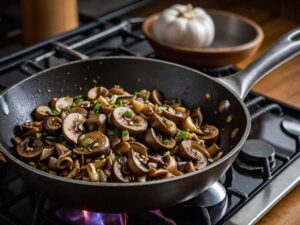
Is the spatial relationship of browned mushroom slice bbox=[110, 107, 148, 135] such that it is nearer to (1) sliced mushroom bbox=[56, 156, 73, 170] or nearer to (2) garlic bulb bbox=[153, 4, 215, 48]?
(1) sliced mushroom bbox=[56, 156, 73, 170]

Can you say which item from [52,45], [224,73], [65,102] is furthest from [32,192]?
[224,73]

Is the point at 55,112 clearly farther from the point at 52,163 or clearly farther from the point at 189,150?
the point at 189,150

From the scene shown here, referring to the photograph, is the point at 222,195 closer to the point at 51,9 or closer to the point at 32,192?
the point at 32,192

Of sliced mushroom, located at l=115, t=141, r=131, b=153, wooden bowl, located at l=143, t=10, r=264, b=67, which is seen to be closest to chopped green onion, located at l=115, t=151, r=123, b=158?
sliced mushroom, located at l=115, t=141, r=131, b=153

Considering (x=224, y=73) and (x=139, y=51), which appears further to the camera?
(x=139, y=51)

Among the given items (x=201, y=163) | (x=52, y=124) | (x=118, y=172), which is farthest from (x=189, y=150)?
(x=52, y=124)
